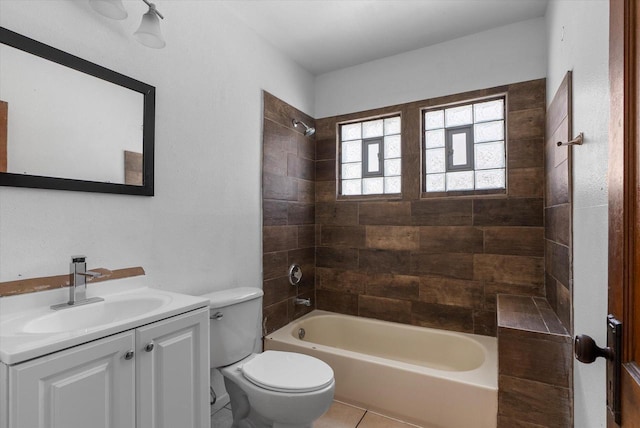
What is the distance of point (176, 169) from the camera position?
179 centimetres

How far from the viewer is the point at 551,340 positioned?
1.54 meters

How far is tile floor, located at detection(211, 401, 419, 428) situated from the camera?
193 centimetres

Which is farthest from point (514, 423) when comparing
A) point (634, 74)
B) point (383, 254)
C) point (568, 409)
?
point (634, 74)

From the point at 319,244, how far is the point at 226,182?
4.06 feet

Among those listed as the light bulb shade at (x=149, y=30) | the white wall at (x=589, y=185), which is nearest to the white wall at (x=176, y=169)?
the light bulb shade at (x=149, y=30)

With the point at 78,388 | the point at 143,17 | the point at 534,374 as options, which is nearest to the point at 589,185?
→ the point at 534,374

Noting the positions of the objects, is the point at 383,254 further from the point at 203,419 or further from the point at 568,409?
the point at 203,419

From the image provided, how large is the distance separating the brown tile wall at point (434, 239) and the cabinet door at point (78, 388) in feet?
6.74

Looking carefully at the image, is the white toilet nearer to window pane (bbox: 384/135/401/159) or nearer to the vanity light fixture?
the vanity light fixture

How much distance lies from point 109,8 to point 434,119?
7.45 ft

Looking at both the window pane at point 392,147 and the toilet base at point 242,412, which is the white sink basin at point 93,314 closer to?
the toilet base at point 242,412

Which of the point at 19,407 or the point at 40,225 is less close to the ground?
the point at 40,225

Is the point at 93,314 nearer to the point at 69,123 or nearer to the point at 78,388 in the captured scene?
the point at 78,388

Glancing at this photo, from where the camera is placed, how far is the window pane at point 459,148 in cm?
254
